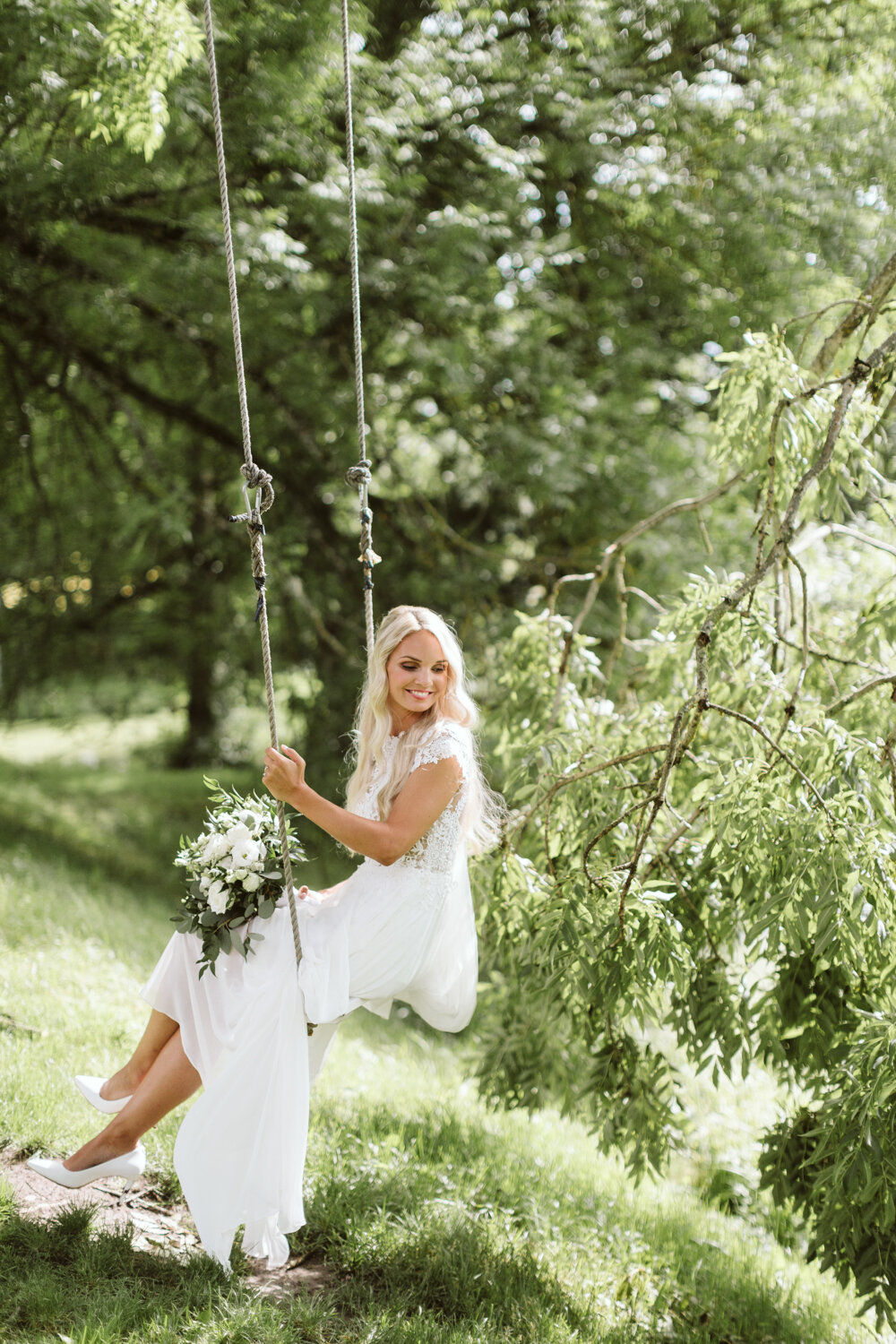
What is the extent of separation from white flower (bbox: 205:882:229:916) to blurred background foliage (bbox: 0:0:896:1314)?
0.79m

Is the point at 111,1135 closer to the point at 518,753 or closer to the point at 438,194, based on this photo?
the point at 518,753

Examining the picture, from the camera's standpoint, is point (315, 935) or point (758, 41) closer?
point (315, 935)

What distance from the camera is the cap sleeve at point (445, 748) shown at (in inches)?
103

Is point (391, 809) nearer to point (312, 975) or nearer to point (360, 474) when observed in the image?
point (312, 975)

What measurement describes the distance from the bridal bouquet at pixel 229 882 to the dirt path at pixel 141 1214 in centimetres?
82

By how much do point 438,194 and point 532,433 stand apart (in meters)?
1.42

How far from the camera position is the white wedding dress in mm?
2449

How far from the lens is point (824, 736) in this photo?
8.91 ft

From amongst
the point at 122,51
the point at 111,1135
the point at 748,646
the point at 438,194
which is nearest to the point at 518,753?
the point at 748,646

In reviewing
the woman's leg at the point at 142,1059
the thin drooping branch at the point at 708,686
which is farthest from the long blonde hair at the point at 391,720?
the woman's leg at the point at 142,1059

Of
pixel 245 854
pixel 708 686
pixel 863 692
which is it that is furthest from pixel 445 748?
pixel 863 692

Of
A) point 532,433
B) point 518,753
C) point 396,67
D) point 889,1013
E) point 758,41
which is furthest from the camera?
point 532,433

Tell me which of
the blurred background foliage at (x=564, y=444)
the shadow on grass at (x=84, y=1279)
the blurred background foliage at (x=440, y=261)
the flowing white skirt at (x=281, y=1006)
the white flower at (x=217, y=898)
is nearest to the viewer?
the shadow on grass at (x=84, y=1279)

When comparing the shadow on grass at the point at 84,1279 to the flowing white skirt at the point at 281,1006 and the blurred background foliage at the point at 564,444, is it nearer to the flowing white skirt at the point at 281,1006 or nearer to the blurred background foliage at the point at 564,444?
the flowing white skirt at the point at 281,1006
